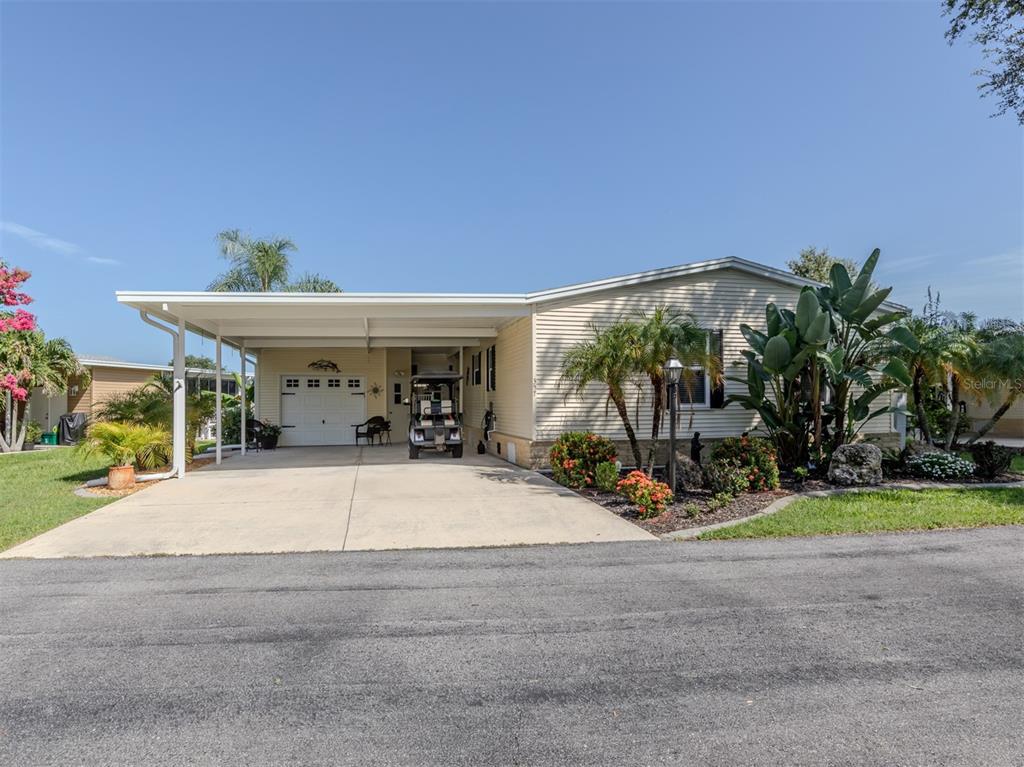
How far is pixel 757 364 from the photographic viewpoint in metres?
10.1

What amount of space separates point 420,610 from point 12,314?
58.3 feet

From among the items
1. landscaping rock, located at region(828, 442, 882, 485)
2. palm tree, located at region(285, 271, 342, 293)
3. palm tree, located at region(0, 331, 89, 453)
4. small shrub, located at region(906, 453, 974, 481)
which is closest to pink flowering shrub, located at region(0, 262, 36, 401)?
palm tree, located at region(0, 331, 89, 453)

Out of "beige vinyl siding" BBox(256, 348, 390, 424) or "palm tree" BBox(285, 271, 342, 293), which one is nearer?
"beige vinyl siding" BBox(256, 348, 390, 424)

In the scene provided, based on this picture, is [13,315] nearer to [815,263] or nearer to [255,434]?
[255,434]

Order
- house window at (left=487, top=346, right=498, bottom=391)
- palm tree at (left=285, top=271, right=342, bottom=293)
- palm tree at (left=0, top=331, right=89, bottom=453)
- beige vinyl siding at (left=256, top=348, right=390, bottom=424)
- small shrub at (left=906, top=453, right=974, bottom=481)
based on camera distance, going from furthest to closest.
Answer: palm tree at (left=285, top=271, right=342, bottom=293), beige vinyl siding at (left=256, top=348, right=390, bottom=424), palm tree at (left=0, top=331, right=89, bottom=453), house window at (left=487, top=346, right=498, bottom=391), small shrub at (left=906, top=453, right=974, bottom=481)

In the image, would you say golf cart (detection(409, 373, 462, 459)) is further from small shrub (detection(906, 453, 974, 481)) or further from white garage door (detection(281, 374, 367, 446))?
small shrub (detection(906, 453, 974, 481))

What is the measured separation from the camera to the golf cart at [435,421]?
13180mm

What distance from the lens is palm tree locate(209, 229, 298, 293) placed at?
23406mm

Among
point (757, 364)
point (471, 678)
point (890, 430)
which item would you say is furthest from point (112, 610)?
point (890, 430)

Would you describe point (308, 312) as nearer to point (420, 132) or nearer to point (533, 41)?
point (533, 41)

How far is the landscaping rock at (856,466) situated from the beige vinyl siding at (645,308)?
285 centimetres

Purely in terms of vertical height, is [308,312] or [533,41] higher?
[533,41]

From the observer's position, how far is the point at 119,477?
916cm

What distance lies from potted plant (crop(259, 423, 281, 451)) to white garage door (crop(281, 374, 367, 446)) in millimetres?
→ 877
